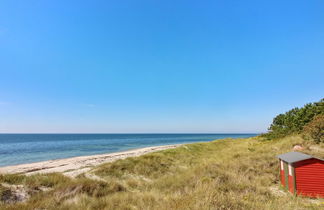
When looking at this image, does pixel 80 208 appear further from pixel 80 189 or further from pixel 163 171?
pixel 163 171

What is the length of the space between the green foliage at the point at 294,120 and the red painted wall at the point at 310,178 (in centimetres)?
1378

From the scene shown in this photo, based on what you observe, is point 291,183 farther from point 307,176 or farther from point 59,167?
point 59,167

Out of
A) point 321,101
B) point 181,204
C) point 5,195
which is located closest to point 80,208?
point 181,204

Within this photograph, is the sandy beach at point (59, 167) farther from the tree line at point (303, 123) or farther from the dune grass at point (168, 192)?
the tree line at point (303, 123)

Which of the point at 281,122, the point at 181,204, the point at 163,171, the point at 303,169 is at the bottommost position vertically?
the point at 163,171

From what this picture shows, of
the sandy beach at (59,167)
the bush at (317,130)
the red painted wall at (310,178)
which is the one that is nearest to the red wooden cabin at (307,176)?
the red painted wall at (310,178)

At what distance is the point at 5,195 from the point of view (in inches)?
238

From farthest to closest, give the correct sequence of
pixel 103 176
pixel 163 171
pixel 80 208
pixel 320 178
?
pixel 163 171
pixel 103 176
pixel 320 178
pixel 80 208

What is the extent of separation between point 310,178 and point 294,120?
17801 millimetres

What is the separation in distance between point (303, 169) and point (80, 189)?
866 centimetres

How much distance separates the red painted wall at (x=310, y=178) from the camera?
225 inches

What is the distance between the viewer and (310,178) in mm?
5785

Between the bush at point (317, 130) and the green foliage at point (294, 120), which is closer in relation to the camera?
the bush at point (317, 130)

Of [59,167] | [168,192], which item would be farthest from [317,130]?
[59,167]
